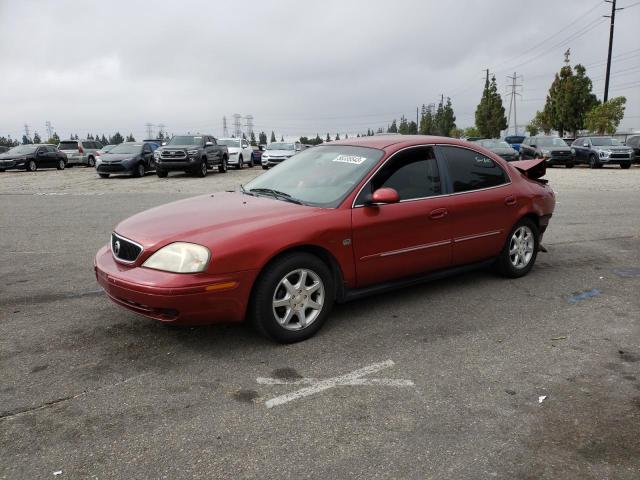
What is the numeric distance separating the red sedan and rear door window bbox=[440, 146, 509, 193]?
0.04 ft

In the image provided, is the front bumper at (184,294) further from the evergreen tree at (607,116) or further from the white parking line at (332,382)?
the evergreen tree at (607,116)

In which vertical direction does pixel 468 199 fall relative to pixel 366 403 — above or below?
above

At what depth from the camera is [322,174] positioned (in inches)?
189

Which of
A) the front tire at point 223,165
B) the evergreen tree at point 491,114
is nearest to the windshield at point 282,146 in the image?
the front tire at point 223,165

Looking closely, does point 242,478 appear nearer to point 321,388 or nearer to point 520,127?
point 321,388

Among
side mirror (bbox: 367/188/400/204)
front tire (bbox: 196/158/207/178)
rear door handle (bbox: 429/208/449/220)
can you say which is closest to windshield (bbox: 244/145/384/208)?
side mirror (bbox: 367/188/400/204)

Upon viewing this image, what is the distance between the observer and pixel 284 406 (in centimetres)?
315

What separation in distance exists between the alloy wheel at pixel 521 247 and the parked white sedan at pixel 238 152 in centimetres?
2417

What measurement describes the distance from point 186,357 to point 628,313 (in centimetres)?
377

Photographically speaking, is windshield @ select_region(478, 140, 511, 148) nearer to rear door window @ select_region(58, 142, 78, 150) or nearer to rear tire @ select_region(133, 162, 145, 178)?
rear tire @ select_region(133, 162, 145, 178)

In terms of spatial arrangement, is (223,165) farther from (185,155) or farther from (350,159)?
(350,159)

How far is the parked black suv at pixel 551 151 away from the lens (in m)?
27.8

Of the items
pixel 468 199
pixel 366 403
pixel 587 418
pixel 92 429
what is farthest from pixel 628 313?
pixel 92 429

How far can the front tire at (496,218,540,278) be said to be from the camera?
5637 millimetres
